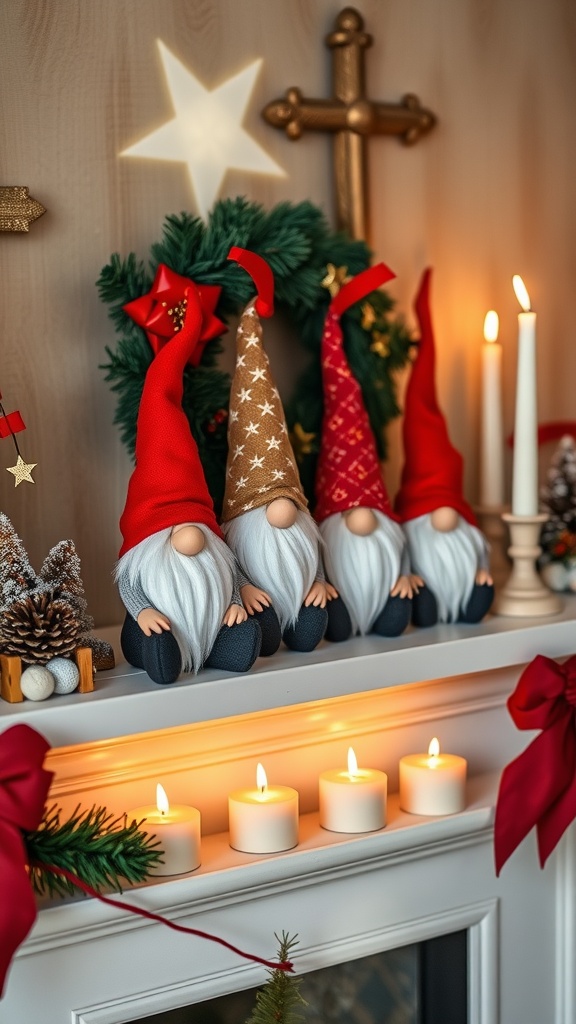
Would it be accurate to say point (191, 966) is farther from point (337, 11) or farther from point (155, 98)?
point (337, 11)

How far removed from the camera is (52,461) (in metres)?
1.10

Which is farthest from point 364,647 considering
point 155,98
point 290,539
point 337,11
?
point 337,11

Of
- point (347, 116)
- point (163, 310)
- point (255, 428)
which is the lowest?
point (255, 428)

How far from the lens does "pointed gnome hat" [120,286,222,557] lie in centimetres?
96

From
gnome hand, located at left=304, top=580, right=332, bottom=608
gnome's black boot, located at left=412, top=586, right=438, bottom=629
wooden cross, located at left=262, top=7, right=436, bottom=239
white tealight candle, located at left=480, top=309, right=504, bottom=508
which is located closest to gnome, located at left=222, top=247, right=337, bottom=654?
gnome hand, located at left=304, top=580, right=332, bottom=608

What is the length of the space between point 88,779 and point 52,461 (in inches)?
13.0

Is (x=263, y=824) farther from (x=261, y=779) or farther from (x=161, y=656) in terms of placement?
(x=161, y=656)

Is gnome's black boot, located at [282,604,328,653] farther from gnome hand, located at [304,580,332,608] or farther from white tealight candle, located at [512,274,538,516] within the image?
white tealight candle, located at [512,274,538,516]

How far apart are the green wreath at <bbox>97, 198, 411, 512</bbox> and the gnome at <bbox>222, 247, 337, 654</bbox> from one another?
0.20 ft

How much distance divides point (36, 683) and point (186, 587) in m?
0.15

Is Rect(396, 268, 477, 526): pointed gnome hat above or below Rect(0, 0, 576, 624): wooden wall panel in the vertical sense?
below

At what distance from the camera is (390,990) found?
1.17 metres

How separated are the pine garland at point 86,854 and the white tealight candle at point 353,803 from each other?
8.4 inches

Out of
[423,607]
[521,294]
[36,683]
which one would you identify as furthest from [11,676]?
[521,294]
